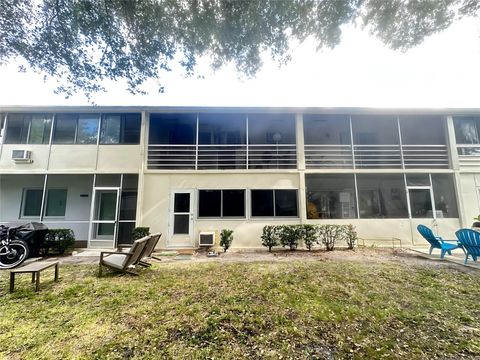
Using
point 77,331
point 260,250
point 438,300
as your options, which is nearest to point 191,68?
point 77,331

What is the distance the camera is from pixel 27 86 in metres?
6.43

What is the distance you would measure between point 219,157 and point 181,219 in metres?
3.33

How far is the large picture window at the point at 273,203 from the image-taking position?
33.0ft

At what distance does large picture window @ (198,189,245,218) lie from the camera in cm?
999

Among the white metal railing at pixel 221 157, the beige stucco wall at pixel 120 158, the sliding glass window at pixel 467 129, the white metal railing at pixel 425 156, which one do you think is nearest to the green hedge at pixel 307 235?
the white metal railing at pixel 221 157

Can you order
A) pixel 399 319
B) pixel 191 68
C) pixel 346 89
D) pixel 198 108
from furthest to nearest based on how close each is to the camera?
pixel 198 108
pixel 346 89
pixel 191 68
pixel 399 319

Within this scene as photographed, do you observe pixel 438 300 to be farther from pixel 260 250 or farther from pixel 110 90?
pixel 110 90

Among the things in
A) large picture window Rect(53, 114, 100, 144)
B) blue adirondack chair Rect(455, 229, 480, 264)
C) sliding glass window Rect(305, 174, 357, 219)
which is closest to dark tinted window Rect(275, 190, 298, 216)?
sliding glass window Rect(305, 174, 357, 219)

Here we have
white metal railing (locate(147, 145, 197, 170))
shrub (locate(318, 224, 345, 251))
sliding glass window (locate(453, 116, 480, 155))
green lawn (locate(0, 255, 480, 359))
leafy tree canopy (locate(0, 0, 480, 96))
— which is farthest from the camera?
sliding glass window (locate(453, 116, 480, 155))

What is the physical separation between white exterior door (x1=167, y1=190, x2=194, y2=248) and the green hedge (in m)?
3.17

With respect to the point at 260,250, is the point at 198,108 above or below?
above

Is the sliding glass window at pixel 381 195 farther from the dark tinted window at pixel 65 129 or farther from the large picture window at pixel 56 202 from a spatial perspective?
the large picture window at pixel 56 202

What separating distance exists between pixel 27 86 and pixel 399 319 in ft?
33.4

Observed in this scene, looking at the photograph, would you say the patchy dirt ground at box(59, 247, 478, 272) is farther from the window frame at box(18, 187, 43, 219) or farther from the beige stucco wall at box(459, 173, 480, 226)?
the window frame at box(18, 187, 43, 219)
